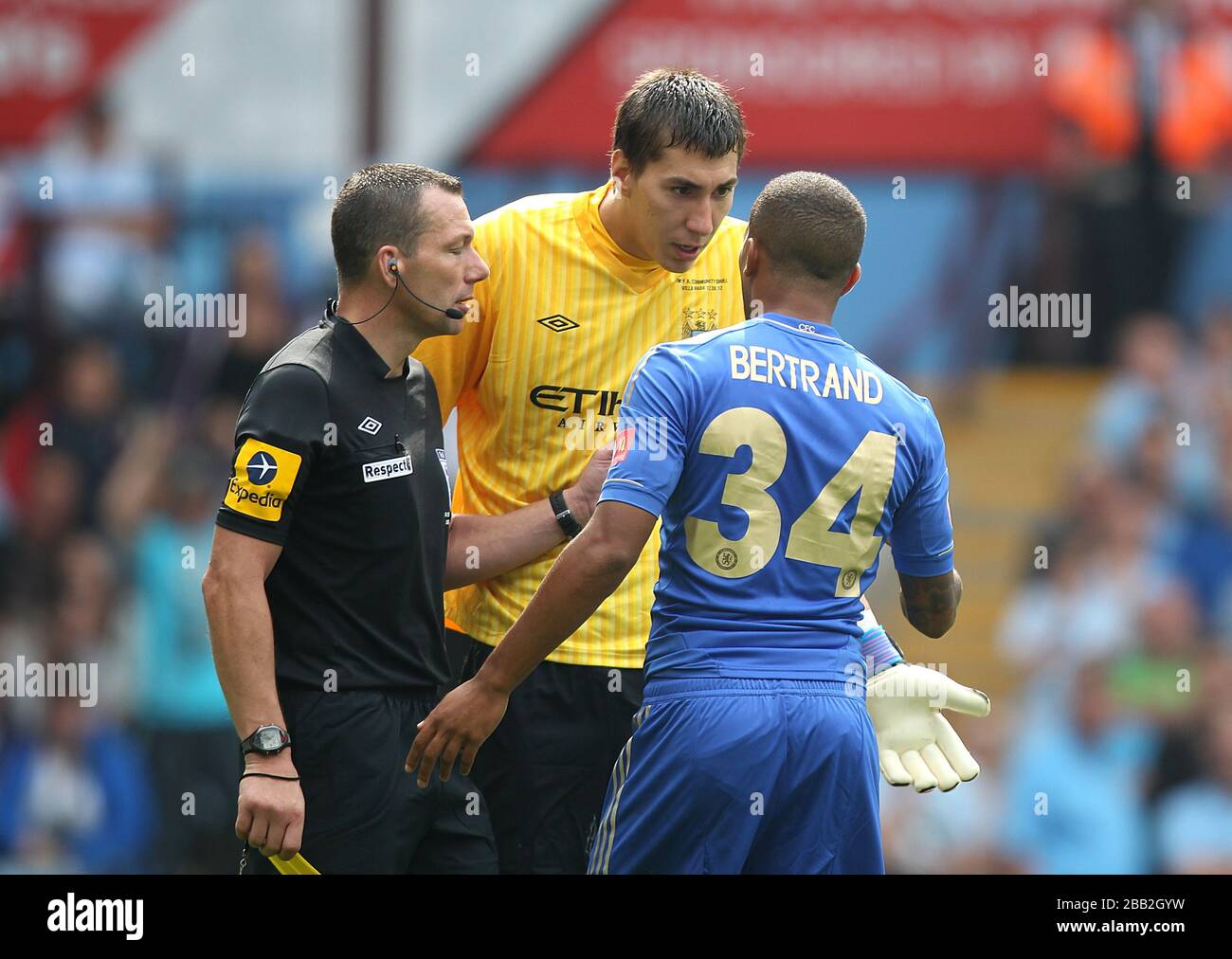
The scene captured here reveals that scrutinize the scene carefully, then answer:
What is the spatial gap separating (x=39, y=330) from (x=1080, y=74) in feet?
20.8

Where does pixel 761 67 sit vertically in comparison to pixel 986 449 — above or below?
above

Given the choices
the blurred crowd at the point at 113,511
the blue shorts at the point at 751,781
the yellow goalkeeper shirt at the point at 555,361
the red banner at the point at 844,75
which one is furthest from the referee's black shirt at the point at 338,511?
the red banner at the point at 844,75

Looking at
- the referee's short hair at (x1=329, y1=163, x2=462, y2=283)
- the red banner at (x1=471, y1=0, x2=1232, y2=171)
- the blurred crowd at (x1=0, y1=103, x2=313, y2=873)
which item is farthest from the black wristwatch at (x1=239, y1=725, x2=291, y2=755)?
the red banner at (x1=471, y1=0, x2=1232, y2=171)

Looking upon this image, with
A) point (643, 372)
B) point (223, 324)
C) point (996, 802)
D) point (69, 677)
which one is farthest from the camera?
point (223, 324)

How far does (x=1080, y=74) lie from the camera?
10.9 meters

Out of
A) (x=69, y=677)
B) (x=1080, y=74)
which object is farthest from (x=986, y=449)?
(x=69, y=677)

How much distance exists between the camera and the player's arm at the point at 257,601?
3713mm

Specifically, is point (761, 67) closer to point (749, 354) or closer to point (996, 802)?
point (996, 802)

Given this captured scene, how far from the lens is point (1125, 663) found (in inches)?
377

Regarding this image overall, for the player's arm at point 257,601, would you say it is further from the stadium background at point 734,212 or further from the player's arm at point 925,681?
the stadium background at point 734,212

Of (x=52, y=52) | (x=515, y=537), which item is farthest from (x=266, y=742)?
(x=52, y=52)

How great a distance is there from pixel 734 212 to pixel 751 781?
7970 mm

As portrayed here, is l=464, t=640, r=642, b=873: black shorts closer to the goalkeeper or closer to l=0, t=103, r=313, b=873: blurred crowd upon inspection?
the goalkeeper

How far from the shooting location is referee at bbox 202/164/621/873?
3.73 metres
